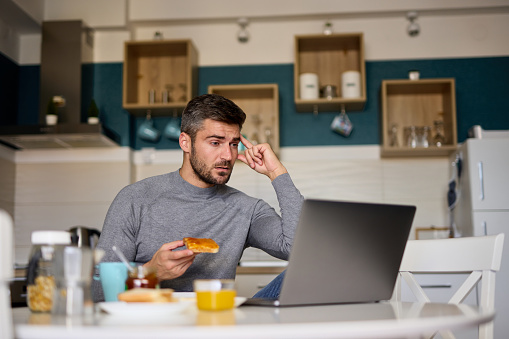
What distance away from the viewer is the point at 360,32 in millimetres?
4223

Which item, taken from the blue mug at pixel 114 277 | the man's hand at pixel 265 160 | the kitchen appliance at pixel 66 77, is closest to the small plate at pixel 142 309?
the blue mug at pixel 114 277

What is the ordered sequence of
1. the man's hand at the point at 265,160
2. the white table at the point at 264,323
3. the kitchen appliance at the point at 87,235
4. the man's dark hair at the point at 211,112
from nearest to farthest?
the white table at the point at 264,323 → the man's hand at the point at 265,160 → the man's dark hair at the point at 211,112 → the kitchen appliance at the point at 87,235

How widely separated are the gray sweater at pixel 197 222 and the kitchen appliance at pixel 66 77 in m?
2.13

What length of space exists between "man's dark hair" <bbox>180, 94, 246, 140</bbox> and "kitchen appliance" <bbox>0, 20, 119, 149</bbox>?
207 centimetres

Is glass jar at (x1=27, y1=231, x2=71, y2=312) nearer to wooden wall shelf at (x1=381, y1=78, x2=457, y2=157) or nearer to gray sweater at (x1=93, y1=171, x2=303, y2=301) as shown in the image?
gray sweater at (x1=93, y1=171, x2=303, y2=301)

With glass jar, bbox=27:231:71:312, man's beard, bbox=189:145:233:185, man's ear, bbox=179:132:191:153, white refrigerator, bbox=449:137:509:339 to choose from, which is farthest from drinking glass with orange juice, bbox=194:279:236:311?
white refrigerator, bbox=449:137:509:339

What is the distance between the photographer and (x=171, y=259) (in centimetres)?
133

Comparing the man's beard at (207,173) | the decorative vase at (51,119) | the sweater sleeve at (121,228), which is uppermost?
the decorative vase at (51,119)

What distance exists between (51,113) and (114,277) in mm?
3126

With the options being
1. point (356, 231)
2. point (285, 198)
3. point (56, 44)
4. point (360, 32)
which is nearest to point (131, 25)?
point (56, 44)

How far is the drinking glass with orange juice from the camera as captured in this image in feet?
3.52

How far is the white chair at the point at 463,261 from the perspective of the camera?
154 cm

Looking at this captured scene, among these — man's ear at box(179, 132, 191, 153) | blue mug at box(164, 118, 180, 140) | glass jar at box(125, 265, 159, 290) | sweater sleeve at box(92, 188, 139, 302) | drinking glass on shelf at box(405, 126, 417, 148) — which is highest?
blue mug at box(164, 118, 180, 140)

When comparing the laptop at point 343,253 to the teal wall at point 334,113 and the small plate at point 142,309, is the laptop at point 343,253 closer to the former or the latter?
the small plate at point 142,309
